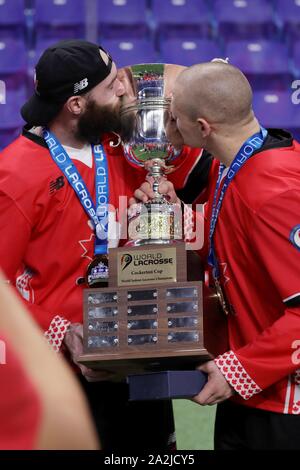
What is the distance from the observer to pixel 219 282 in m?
2.03

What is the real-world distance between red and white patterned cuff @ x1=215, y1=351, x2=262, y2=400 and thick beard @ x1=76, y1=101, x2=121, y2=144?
75 cm

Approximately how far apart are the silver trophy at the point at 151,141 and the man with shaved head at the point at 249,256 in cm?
11

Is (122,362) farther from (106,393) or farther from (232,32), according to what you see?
(232,32)

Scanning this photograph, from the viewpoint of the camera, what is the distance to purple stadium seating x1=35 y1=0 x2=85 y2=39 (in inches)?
214

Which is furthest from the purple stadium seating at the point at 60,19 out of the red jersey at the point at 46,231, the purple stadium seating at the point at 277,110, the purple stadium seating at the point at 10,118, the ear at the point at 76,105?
the red jersey at the point at 46,231

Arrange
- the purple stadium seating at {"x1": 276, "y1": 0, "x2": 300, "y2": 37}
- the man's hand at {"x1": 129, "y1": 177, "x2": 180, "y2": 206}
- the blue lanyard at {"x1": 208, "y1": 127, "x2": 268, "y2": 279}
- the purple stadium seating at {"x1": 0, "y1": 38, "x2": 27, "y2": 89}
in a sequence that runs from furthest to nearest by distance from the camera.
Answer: the purple stadium seating at {"x1": 276, "y1": 0, "x2": 300, "y2": 37} < the purple stadium seating at {"x1": 0, "y1": 38, "x2": 27, "y2": 89} < the man's hand at {"x1": 129, "y1": 177, "x2": 180, "y2": 206} < the blue lanyard at {"x1": 208, "y1": 127, "x2": 268, "y2": 279}

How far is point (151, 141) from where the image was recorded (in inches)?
84.1

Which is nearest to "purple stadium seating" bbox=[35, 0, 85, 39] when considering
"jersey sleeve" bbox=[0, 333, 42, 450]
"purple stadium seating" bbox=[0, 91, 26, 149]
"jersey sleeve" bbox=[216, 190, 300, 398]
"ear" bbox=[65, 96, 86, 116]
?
"purple stadium seating" bbox=[0, 91, 26, 149]

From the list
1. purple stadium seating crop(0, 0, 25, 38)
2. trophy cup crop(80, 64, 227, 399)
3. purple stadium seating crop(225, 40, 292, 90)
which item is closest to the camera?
trophy cup crop(80, 64, 227, 399)

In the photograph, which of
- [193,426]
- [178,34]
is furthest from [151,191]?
[178,34]

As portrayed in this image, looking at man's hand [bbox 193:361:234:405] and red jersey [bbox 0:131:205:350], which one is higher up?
red jersey [bbox 0:131:205:350]

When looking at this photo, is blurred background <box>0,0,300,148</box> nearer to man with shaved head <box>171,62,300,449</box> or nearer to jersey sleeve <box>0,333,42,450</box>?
man with shaved head <box>171,62,300,449</box>

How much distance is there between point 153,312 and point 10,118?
3415 millimetres
